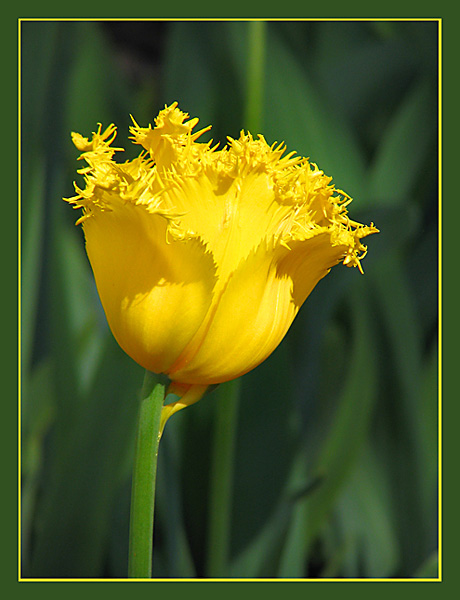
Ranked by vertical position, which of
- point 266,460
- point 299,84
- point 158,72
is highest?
point 158,72

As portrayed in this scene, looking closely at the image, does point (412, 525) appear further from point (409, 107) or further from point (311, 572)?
point (409, 107)

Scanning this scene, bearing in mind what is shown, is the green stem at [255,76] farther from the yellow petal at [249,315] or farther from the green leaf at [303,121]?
the yellow petal at [249,315]

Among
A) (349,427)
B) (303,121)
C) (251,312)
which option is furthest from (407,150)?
(251,312)

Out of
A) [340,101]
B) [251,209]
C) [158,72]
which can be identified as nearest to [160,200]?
[251,209]

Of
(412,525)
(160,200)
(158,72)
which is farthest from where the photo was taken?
(158,72)

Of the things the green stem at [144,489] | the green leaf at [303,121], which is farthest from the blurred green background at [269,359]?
the green stem at [144,489]

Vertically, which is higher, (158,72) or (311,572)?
(158,72)
